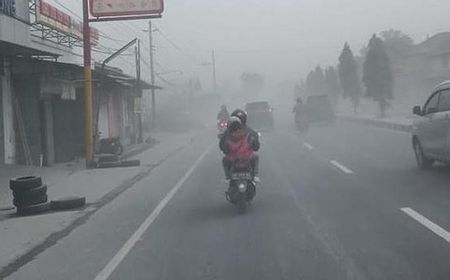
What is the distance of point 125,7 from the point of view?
22344 millimetres

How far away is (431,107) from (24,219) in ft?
28.6

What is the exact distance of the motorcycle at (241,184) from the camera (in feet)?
35.0

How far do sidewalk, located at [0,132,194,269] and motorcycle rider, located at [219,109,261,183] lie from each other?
9.00 ft

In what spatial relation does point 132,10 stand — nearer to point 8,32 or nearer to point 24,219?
point 8,32

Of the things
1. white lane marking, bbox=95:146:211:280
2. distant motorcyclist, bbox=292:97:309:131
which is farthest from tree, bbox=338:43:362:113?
white lane marking, bbox=95:146:211:280

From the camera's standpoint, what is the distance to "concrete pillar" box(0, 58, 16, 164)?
21.0 meters

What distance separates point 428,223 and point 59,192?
918 cm

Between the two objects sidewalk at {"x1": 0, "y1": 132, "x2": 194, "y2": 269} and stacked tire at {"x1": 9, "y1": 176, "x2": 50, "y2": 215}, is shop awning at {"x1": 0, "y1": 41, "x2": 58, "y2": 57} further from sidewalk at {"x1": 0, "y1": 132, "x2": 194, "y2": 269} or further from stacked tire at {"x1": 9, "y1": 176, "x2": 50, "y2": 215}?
stacked tire at {"x1": 9, "y1": 176, "x2": 50, "y2": 215}

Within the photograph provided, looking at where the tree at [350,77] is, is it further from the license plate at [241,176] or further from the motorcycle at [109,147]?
the license plate at [241,176]

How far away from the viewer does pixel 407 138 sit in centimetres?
2755

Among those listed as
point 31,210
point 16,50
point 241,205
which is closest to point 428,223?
point 241,205

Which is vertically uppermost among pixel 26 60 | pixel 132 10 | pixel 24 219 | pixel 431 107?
pixel 132 10

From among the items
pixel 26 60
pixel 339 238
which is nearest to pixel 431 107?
pixel 339 238

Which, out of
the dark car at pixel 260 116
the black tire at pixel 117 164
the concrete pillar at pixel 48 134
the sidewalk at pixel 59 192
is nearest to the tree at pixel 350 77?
the dark car at pixel 260 116
